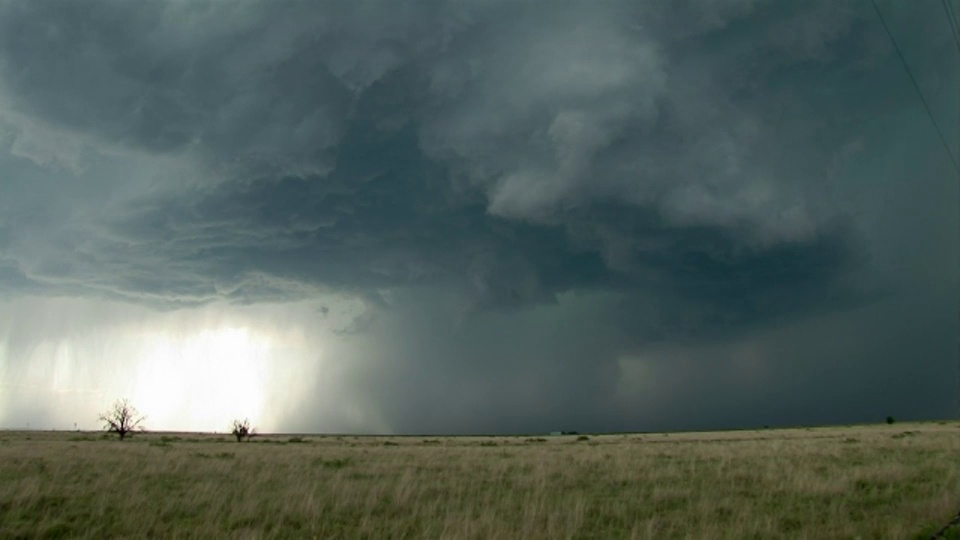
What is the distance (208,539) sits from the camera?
11.0 meters

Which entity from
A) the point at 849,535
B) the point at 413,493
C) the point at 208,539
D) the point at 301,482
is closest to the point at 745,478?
the point at 849,535

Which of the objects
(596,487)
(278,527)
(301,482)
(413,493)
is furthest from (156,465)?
(596,487)

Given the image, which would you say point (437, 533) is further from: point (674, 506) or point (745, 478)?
point (745, 478)

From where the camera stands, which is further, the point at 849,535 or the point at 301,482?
the point at 301,482

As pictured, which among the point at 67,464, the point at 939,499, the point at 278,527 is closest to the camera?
the point at 278,527

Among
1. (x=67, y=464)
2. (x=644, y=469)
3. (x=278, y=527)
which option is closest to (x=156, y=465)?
(x=67, y=464)

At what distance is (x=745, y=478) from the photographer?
66.0 ft

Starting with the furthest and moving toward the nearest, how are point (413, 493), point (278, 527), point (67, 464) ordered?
1. point (67, 464)
2. point (413, 493)
3. point (278, 527)

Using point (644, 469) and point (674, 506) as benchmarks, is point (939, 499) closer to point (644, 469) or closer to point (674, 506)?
point (674, 506)

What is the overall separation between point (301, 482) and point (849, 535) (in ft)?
50.7

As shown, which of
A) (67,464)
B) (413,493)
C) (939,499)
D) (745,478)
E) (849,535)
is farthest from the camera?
(67,464)

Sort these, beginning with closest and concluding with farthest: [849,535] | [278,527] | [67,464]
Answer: [849,535], [278,527], [67,464]

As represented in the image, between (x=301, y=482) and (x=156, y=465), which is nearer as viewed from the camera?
(x=301, y=482)

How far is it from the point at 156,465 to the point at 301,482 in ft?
28.8
